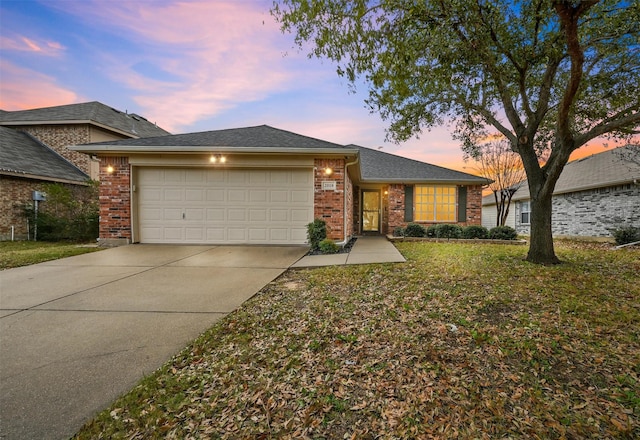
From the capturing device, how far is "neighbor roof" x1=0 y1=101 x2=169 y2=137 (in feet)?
47.2

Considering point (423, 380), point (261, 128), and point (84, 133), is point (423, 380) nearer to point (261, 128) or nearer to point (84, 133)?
point (261, 128)

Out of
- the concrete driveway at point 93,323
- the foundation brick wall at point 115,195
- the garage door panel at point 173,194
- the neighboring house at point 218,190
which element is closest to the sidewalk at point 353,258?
the concrete driveway at point 93,323

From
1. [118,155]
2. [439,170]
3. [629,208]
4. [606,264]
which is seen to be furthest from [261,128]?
[629,208]

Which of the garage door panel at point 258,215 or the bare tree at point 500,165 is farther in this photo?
the bare tree at point 500,165

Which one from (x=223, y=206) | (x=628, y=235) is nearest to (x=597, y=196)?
(x=628, y=235)

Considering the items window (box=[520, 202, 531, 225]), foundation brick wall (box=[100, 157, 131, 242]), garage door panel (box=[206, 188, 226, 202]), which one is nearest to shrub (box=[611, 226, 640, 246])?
window (box=[520, 202, 531, 225])

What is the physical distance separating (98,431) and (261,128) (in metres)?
10.0

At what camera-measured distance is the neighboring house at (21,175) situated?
10156 mm

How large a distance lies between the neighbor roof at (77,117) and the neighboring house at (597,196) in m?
22.4

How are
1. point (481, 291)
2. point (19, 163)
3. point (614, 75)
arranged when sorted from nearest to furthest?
point (481, 291) → point (614, 75) → point (19, 163)

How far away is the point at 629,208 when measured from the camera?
1043 centimetres

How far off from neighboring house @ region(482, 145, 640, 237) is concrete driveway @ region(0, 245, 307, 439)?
1272 cm

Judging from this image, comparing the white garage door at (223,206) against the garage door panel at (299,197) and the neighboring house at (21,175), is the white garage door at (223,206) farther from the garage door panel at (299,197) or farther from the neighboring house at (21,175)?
the neighboring house at (21,175)

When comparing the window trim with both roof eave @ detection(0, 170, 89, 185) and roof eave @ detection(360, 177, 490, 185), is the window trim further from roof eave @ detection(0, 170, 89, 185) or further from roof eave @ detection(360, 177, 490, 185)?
roof eave @ detection(0, 170, 89, 185)
